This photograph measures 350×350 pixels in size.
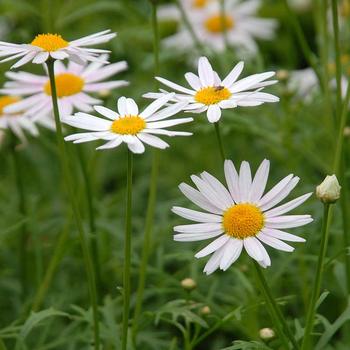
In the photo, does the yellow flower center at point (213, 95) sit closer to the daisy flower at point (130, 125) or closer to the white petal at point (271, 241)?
the daisy flower at point (130, 125)

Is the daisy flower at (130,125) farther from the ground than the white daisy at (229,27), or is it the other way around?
the white daisy at (229,27)

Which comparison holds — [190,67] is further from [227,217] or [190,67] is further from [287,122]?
[227,217]

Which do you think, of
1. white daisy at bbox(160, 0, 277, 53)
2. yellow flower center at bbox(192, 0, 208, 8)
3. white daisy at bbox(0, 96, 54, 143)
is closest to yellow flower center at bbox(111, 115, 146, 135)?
white daisy at bbox(0, 96, 54, 143)

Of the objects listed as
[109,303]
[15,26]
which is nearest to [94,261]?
[109,303]

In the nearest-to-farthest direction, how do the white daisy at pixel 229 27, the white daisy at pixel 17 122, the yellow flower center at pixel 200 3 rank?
the white daisy at pixel 17 122, the white daisy at pixel 229 27, the yellow flower center at pixel 200 3

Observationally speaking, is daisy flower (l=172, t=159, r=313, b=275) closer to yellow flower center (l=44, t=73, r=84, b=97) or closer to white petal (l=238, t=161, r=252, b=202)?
white petal (l=238, t=161, r=252, b=202)

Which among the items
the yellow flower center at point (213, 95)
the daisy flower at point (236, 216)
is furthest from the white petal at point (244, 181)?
the yellow flower center at point (213, 95)

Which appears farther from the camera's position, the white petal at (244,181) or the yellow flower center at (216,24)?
the yellow flower center at (216,24)
